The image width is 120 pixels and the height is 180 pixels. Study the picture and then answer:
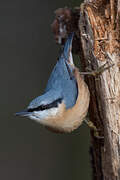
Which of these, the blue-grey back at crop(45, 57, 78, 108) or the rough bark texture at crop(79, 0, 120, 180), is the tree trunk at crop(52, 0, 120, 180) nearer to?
the rough bark texture at crop(79, 0, 120, 180)

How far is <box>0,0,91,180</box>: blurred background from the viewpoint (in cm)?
501

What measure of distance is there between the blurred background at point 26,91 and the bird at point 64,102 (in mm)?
1852

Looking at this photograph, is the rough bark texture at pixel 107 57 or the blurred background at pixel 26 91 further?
the blurred background at pixel 26 91

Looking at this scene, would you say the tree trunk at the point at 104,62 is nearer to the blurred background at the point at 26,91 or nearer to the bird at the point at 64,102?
the bird at the point at 64,102

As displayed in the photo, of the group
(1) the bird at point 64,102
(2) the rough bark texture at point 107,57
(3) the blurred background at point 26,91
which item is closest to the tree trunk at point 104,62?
(2) the rough bark texture at point 107,57

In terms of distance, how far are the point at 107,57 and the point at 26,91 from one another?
2259 mm

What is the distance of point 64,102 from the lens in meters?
Answer: 3.08

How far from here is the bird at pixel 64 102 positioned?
3.00 metres

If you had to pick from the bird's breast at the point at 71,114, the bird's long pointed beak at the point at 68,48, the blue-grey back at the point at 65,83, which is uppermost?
the bird's long pointed beak at the point at 68,48

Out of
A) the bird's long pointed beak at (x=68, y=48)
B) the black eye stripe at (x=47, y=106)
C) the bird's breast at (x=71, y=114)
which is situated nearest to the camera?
the black eye stripe at (x=47, y=106)

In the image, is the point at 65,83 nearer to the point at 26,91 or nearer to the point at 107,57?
the point at 107,57

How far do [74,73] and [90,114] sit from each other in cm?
38

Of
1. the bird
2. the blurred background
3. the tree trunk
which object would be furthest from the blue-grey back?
the blurred background

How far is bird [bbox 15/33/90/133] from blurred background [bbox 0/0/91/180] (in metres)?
1.85
